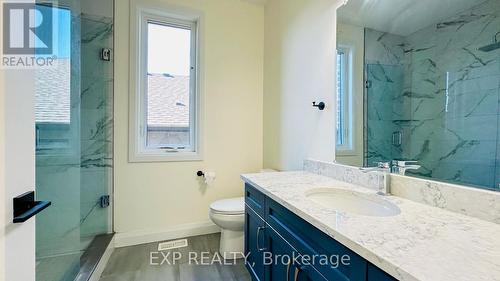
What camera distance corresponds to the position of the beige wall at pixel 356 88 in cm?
141

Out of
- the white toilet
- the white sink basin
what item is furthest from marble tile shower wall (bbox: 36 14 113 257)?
the white sink basin

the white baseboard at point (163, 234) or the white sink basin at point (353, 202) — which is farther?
the white baseboard at point (163, 234)

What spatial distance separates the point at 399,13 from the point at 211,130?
184cm

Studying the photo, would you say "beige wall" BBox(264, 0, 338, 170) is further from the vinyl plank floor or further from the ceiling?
the vinyl plank floor

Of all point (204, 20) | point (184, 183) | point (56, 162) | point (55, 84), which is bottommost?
point (184, 183)

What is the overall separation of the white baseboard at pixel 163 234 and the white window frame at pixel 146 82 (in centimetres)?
70

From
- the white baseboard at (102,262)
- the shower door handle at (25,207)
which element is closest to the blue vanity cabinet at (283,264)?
the shower door handle at (25,207)

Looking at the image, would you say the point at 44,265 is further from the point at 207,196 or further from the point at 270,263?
the point at 207,196

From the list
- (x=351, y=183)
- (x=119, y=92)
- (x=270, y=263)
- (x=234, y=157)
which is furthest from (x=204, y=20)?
(x=270, y=263)

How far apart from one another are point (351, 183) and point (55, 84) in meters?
1.94

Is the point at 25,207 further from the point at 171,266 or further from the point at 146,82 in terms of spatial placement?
the point at 146,82

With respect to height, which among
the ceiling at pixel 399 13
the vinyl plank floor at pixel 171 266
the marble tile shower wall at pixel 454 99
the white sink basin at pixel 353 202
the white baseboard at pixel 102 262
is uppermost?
the ceiling at pixel 399 13

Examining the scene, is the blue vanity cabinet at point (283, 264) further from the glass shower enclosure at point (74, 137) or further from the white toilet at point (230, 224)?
the glass shower enclosure at point (74, 137)

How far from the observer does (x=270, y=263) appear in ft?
4.02
